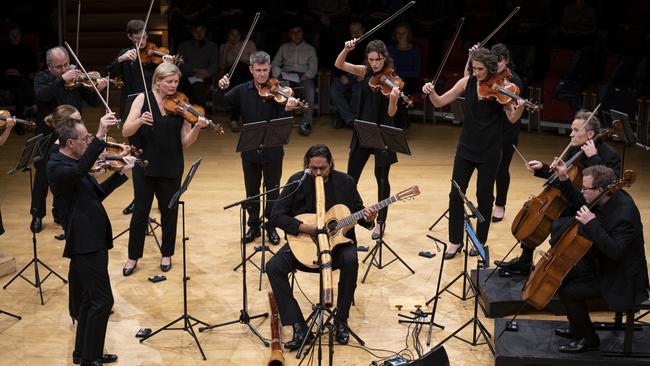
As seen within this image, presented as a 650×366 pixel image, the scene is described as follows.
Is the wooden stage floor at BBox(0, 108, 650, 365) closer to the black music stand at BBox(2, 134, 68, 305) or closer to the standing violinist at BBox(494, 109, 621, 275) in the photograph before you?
the black music stand at BBox(2, 134, 68, 305)

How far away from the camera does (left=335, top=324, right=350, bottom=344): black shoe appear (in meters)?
5.96

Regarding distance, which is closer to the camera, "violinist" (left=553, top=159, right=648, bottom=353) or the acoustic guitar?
"violinist" (left=553, top=159, right=648, bottom=353)

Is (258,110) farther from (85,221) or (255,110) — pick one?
(85,221)

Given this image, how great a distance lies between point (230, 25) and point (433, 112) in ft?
10.5

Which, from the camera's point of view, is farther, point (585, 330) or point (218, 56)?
point (218, 56)

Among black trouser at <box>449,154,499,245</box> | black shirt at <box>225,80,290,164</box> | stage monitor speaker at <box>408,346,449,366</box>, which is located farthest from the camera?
black shirt at <box>225,80,290,164</box>

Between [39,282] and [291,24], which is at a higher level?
[291,24]

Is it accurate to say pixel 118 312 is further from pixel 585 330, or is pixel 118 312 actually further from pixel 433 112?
pixel 433 112

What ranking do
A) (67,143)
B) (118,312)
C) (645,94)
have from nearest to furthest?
(67,143) → (118,312) → (645,94)

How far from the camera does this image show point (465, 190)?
723 centimetres

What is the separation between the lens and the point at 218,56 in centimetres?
1232

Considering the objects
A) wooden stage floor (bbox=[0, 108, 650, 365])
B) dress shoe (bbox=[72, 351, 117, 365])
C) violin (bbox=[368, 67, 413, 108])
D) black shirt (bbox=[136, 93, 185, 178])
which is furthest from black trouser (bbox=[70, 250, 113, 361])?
violin (bbox=[368, 67, 413, 108])

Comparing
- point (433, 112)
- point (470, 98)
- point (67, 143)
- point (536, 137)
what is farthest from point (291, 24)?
point (67, 143)

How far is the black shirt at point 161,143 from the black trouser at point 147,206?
0.11 m
